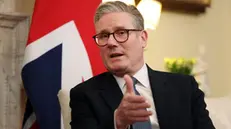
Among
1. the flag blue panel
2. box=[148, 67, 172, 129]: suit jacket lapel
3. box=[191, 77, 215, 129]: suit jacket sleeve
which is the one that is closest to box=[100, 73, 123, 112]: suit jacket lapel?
box=[148, 67, 172, 129]: suit jacket lapel

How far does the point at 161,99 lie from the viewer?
1607mm

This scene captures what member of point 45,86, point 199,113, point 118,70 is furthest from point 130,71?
point 45,86

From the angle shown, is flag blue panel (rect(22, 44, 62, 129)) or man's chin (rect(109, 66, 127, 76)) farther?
flag blue panel (rect(22, 44, 62, 129))

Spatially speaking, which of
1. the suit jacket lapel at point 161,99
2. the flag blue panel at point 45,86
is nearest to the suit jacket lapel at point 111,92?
the suit jacket lapel at point 161,99

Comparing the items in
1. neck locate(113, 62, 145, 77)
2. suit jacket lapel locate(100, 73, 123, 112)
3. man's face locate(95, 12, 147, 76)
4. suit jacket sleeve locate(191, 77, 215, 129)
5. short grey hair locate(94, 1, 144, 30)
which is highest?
short grey hair locate(94, 1, 144, 30)

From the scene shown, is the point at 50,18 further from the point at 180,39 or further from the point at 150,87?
the point at 180,39

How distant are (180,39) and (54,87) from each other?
1377 millimetres

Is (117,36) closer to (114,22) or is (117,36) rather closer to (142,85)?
(114,22)

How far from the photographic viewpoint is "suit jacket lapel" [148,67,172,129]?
1.58 m

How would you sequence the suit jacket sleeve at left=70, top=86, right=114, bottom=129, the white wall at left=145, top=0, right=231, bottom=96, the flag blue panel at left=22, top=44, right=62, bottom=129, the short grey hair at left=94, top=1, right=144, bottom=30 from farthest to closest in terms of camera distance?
the white wall at left=145, top=0, right=231, bottom=96, the flag blue panel at left=22, top=44, right=62, bottom=129, the short grey hair at left=94, top=1, right=144, bottom=30, the suit jacket sleeve at left=70, top=86, right=114, bottom=129

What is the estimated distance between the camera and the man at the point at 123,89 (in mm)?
1548

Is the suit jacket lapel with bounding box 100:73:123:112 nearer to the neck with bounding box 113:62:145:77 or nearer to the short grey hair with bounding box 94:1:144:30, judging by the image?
the neck with bounding box 113:62:145:77

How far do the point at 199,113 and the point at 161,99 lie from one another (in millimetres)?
157

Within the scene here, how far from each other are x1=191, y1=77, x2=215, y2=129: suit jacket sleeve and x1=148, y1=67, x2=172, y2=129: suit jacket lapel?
109 millimetres
